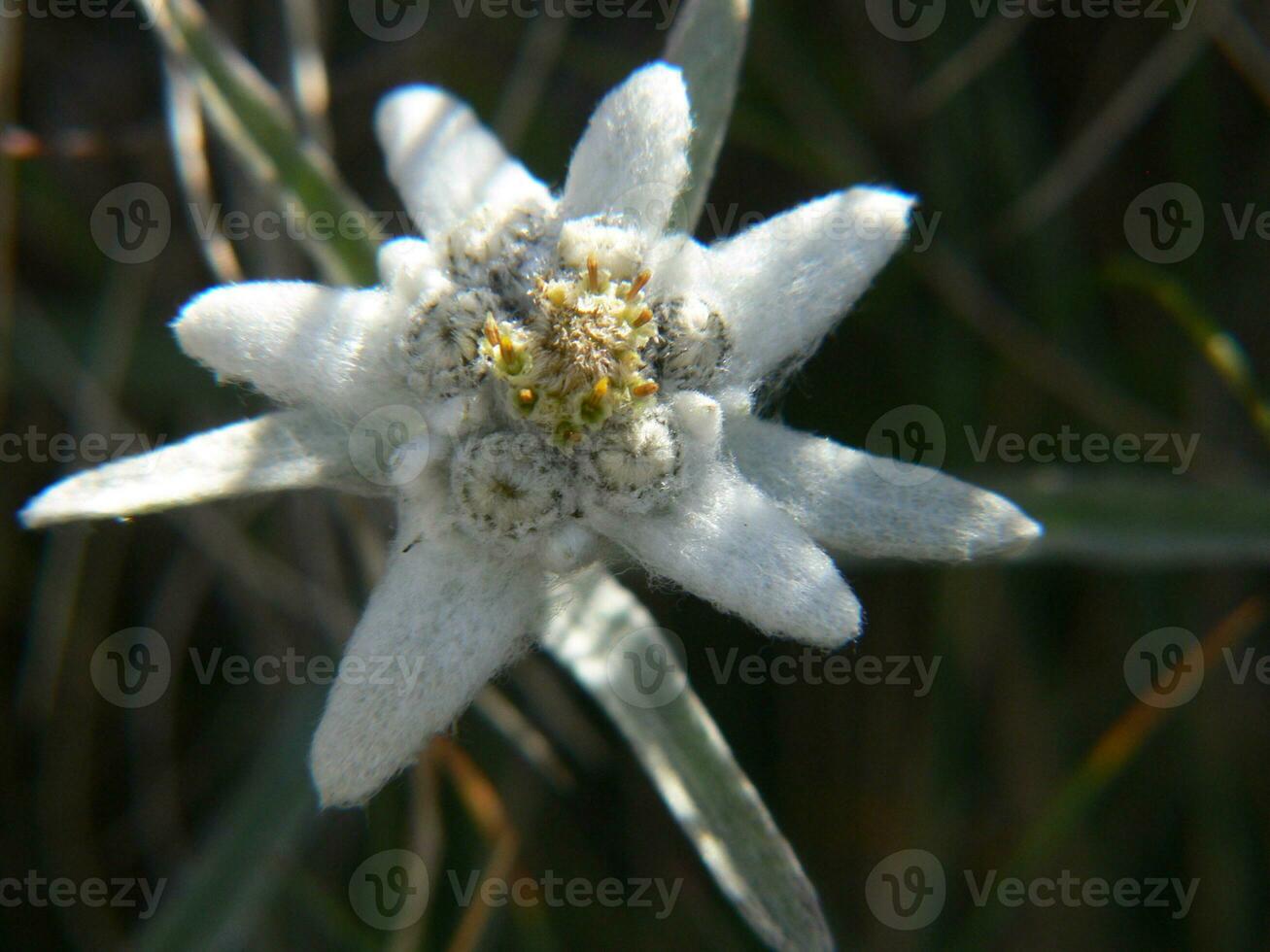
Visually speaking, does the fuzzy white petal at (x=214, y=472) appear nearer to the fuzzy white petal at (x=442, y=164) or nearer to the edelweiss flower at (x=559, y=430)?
the edelweiss flower at (x=559, y=430)

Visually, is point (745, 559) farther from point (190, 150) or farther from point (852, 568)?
point (190, 150)

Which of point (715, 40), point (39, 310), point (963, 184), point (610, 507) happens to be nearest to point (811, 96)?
point (963, 184)

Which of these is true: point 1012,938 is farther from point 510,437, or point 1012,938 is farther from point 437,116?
point 437,116

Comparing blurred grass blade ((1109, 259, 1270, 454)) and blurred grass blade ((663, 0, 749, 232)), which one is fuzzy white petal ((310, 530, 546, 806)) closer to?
blurred grass blade ((663, 0, 749, 232))

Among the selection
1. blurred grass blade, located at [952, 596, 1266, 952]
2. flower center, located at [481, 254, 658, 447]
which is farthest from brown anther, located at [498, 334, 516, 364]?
blurred grass blade, located at [952, 596, 1266, 952]

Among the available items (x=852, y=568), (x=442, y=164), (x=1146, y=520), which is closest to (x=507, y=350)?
(x=442, y=164)

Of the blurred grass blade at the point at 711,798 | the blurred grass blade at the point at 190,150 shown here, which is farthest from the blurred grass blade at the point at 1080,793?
the blurred grass blade at the point at 190,150
